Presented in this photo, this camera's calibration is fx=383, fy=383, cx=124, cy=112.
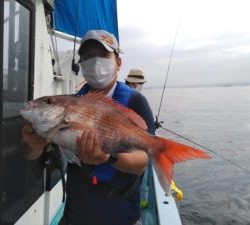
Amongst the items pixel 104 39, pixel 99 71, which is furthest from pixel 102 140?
pixel 104 39

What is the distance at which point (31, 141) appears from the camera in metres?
2.72

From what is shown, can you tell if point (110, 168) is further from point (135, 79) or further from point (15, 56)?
point (135, 79)

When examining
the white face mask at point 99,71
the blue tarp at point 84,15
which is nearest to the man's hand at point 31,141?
the white face mask at point 99,71

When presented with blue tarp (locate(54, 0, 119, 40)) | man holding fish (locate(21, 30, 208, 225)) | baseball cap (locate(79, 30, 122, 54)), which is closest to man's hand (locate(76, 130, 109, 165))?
man holding fish (locate(21, 30, 208, 225))

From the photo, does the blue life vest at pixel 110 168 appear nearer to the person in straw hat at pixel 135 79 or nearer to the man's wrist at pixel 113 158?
the man's wrist at pixel 113 158

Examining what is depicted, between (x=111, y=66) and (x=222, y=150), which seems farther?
(x=222, y=150)

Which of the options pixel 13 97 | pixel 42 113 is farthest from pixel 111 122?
pixel 13 97

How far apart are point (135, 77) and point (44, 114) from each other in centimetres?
699

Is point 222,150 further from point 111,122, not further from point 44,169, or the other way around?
point 111,122

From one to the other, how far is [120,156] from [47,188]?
2179 millimetres

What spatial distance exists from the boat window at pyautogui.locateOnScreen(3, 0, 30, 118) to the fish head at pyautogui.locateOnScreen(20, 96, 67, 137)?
1.01 meters

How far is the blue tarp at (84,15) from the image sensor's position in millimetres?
6277

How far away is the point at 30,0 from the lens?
3861 millimetres

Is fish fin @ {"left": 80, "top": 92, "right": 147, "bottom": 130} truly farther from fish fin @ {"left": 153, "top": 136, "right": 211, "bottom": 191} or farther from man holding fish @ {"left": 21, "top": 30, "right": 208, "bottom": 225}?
fish fin @ {"left": 153, "top": 136, "right": 211, "bottom": 191}
